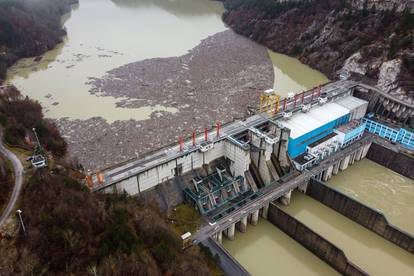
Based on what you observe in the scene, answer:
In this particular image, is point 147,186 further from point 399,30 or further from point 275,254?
point 399,30

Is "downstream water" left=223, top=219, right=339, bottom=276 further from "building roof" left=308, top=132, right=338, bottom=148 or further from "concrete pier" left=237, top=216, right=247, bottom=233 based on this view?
"building roof" left=308, top=132, right=338, bottom=148

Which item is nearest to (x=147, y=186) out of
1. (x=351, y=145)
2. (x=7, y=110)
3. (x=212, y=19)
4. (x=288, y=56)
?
(x=7, y=110)

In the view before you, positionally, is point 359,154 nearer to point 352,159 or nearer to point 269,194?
point 352,159

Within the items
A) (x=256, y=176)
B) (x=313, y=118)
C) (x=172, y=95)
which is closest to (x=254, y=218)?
(x=256, y=176)

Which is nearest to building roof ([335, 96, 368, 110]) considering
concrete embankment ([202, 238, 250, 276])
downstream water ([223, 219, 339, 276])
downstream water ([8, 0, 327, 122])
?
downstream water ([8, 0, 327, 122])

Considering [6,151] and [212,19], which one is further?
[212,19]

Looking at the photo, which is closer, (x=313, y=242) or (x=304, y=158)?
(x=313, y=242)

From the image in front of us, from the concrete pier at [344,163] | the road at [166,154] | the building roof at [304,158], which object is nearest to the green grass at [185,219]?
the road at [166,154]
